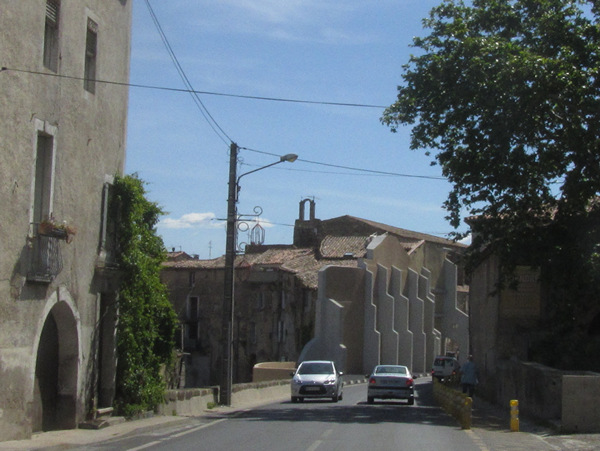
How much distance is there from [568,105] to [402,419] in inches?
388

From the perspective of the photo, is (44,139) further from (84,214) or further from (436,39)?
(436,39)

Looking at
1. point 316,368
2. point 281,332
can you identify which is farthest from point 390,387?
point 281,332

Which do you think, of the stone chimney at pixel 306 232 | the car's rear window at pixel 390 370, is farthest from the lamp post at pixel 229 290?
the stone chimney at pixel 306 232

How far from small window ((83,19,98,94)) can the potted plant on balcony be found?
380 cm

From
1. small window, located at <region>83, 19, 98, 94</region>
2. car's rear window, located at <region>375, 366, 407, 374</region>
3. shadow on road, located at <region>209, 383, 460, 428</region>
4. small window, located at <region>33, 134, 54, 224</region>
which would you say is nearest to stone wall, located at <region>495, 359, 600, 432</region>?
shadow on road, located at <region>209, 383, 460, 428</region>

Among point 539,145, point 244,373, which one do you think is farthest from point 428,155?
point 244,373

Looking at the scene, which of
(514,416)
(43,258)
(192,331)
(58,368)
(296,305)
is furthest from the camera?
(192,331)

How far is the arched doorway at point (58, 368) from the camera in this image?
18.4m

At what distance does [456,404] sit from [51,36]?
14.4 metres

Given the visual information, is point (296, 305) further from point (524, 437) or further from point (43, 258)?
point (43, 258)

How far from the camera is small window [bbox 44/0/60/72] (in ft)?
57.0

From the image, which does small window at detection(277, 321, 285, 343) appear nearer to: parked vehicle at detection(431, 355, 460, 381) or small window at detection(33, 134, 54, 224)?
parked vehicle at detection(431, 355, 460, 381)

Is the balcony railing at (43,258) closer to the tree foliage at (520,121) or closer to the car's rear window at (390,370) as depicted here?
the tree foliage at (520,121)

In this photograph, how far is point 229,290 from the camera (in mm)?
27500
